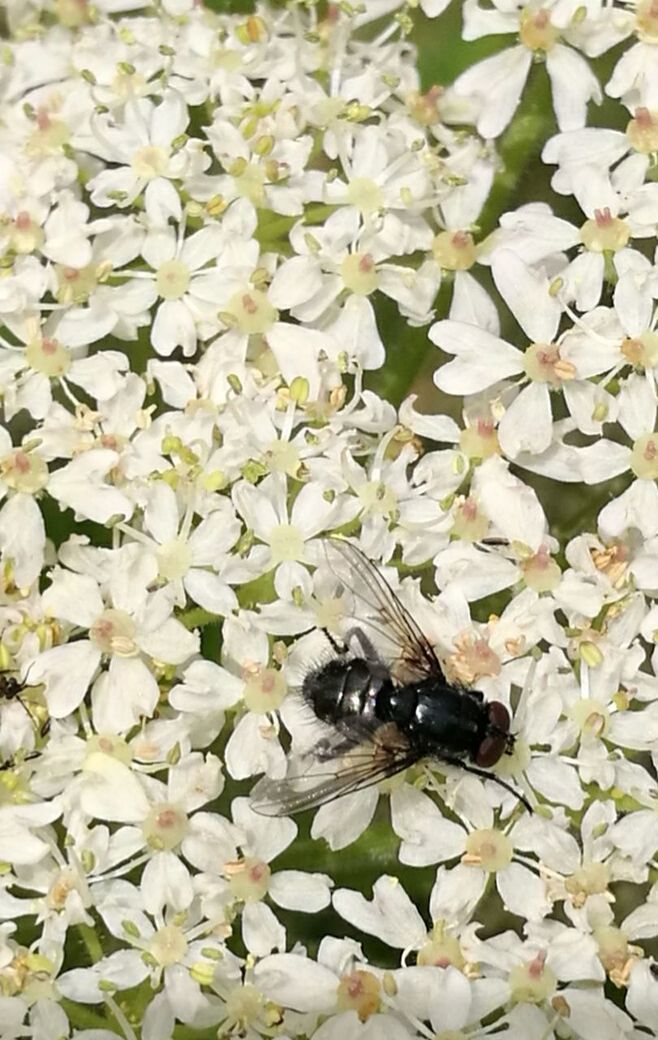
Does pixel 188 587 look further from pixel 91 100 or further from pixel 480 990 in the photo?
pixel 91 100

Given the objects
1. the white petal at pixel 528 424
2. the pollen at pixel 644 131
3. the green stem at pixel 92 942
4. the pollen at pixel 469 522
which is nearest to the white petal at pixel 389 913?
the green stem at pixel 92 942

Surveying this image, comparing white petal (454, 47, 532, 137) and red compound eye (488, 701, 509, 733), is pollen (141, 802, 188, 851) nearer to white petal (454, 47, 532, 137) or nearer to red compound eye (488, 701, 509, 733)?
red compound eye (488, 701, 509, 733)

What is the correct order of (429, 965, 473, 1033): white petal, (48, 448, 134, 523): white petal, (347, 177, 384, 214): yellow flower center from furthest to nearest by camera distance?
(347, 177, 384, 214): yellow flower center < (48, 448, 134, 523): white petal < (429, 965, 473, 1033): white petal

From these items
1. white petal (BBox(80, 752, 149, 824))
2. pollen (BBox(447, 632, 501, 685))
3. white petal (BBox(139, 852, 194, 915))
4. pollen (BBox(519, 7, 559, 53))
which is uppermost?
pollen (BBox(519, 7, 559, 53))

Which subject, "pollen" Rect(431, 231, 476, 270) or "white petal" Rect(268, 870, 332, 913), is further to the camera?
"pollen" Rect(431, 231, 476, 270)

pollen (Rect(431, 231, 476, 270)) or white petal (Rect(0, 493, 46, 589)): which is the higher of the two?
pollen (Rect(431, 231, 476, 270))

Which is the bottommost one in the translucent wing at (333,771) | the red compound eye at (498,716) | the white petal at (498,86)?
the translucent wing at (333,771)

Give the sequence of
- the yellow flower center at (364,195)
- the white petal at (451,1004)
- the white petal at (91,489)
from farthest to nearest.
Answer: the yellow flower center at (364,195) < the white petal at (91,489) < the white petal at (451,1004)

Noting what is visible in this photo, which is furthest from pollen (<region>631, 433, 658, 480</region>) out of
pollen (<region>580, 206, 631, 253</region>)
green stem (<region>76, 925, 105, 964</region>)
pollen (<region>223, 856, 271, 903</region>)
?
green stem (<region>76, 925, 105, 964</region>)

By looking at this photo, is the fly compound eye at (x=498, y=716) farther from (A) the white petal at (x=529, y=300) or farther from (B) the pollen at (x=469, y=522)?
(A) the white petal at (x=529, y=300)

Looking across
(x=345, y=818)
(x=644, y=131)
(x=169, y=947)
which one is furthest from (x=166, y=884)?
(x=644, y=131)

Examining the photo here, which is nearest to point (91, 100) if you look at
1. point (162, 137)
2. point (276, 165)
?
point (162, 137)
